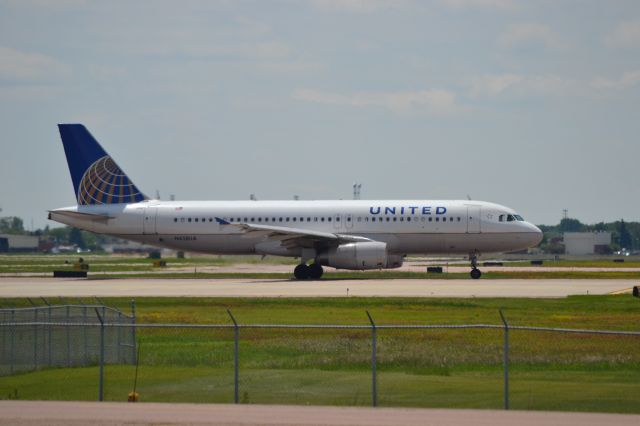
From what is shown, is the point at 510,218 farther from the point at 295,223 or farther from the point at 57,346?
the point at 57,346

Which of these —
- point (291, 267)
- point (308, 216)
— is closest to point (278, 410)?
point (308, 216)

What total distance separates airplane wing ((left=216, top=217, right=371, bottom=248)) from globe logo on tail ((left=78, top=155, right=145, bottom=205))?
7.07 meters

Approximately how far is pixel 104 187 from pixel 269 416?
47.7m

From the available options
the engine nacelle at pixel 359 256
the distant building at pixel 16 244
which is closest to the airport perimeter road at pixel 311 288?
the engine nacelle at pixel 359 256

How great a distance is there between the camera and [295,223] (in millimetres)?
61281

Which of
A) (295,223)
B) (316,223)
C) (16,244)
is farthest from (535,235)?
(16,244)

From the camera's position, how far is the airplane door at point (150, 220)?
62.2m

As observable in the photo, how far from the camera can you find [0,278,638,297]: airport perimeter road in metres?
45.3

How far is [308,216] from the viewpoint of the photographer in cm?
6112

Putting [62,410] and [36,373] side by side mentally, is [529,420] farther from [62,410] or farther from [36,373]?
[36,373]

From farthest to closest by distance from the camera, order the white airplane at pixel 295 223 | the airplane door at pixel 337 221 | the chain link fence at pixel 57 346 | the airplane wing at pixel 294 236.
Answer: the airplane door at pixel 337 221
the white airplane at pixel 295 223
the airplane wing at pixel 294 236
the chain link fence at pixel 57 346

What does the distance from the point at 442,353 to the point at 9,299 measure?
927 inches

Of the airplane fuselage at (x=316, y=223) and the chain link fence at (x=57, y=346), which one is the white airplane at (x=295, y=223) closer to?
the airplane fuselage at (x=316, y=223)

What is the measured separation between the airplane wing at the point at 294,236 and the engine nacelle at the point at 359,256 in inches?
29.6
